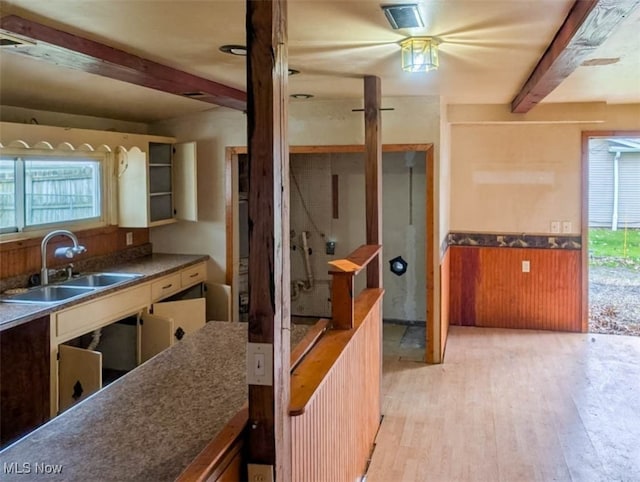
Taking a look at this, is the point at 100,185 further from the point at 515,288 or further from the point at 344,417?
the point at 515,288

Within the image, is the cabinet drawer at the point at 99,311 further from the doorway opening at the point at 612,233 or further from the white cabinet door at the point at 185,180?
the doorway opening at the point at 612,233

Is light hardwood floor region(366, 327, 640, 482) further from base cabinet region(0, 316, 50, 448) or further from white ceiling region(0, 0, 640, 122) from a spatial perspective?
white ceiling region(0, 0, 640, 122)

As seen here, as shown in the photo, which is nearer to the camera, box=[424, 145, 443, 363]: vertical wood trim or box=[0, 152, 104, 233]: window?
box=[0, 152, 104, 233]: window

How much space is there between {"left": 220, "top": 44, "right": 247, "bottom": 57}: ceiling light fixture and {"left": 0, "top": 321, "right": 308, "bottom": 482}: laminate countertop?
1610 millimetres

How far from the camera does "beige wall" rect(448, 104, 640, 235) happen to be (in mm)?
5828

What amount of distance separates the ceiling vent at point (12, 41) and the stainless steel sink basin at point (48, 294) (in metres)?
1.66

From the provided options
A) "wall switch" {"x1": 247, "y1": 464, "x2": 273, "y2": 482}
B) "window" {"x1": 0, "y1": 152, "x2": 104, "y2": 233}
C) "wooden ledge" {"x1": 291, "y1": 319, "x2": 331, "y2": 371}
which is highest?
"window" {"x1": 0, "y1": 152, "x2": 104, "y2": 233}

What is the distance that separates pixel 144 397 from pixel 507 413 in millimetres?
2782

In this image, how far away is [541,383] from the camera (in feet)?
14.6

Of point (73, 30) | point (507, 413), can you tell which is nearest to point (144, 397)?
point (73, 30)

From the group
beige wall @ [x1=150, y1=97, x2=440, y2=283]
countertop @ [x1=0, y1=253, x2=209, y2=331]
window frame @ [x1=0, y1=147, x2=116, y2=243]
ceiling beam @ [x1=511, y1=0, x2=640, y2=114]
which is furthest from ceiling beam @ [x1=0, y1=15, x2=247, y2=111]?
ceiling beam @ [x1=511, y1=0, x2=640, y2=114]

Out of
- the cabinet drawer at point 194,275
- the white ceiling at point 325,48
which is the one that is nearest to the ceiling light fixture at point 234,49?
the white ceiling at point 325,48

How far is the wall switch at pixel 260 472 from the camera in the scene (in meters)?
1.69

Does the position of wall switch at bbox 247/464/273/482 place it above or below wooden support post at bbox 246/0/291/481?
below
